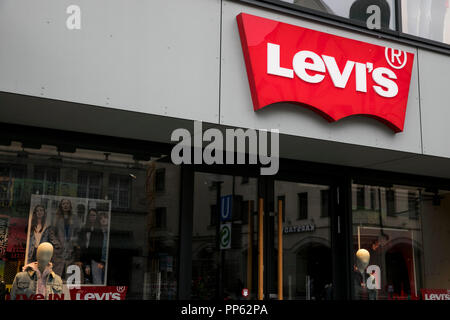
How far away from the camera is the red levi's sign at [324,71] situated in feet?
18.7

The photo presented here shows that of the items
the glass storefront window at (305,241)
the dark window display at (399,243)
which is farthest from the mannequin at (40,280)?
the dark window display at (399,243)

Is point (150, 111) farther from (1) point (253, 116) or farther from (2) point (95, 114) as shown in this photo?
(1) point (253, 116)

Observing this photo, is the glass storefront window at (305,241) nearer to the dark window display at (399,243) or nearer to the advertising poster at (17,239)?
the dark window display at (399,243)

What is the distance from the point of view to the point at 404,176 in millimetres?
7770

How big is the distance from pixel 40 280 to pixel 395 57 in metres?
4.52

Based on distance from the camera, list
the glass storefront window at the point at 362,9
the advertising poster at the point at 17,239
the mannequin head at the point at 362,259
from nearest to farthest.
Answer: the advertising poster at the point at 17,239
the glass storefront window at the point at 362,9
the mannequin head at the point at 362,259

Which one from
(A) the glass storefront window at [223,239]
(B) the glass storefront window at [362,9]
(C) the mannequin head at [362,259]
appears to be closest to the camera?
(A) the glass storefront window at [223,239]

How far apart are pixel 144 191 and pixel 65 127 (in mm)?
1045

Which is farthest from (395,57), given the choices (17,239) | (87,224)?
(17,239)

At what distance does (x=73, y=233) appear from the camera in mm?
5746

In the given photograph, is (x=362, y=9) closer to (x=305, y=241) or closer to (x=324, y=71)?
(x=324, y=71)

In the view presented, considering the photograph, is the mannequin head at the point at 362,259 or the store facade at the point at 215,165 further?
the mannequin head at the point at 362,259

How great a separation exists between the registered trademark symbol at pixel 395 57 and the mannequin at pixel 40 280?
13.7 feet
